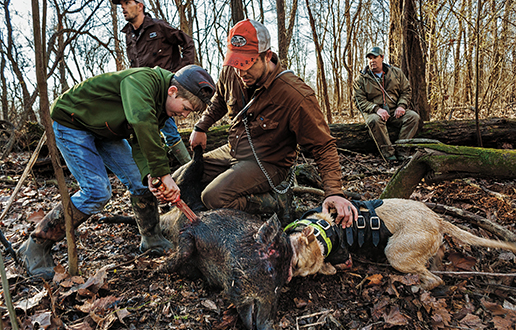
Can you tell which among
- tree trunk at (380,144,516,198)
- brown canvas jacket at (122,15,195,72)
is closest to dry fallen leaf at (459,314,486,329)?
tree trunk at (380,144,516,198)

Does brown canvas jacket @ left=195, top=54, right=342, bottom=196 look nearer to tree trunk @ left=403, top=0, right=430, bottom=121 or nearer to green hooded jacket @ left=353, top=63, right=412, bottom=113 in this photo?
green hooded jacket @ left=353, top=63, right=412, bottom=113

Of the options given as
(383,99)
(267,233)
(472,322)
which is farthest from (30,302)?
(383,99)

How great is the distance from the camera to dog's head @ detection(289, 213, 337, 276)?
8.70 feet

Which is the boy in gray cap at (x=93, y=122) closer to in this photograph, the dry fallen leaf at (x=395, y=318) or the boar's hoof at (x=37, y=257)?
the boar's hoof at (x=37, y=257)

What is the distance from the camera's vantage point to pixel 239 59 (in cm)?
290

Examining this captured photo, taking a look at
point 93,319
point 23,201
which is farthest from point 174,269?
point 23,201

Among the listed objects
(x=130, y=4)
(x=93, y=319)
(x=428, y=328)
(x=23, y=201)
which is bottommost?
(x=428, y=328)

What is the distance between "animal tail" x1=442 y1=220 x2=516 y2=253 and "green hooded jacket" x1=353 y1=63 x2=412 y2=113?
427cm

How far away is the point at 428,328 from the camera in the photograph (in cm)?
234

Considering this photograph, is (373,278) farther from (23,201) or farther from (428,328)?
Result: (23,201)

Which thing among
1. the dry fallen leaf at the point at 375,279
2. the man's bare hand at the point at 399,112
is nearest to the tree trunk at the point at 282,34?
the man's bare hand at the point at 399,112

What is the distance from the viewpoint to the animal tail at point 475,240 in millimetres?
2605

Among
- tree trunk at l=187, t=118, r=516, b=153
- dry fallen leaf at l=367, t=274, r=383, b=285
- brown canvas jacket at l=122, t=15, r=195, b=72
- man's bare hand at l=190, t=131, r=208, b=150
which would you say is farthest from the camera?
tree trunk at l=187, t=118, r=516, b=153

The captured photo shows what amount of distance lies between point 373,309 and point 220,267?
134 cm
